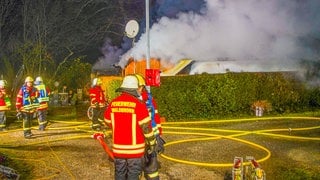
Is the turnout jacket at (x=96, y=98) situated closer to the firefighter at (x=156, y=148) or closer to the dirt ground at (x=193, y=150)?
the dirt ground at (x=193, y=150)

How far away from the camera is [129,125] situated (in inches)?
228

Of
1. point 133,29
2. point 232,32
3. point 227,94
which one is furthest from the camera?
point 232,32

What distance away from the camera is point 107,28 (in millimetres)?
29688

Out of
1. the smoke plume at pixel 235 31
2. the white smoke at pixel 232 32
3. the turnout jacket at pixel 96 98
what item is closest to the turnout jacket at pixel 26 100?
the turnout jacket at pixel 96 98

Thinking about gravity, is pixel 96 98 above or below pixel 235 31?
below

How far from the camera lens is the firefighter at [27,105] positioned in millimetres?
11906

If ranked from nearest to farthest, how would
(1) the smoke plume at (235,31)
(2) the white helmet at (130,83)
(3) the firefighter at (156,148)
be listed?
(2) the white helmet at (130,83)
(3) the firefighter at (156,148)
(1) the smoke plume at (235,31)

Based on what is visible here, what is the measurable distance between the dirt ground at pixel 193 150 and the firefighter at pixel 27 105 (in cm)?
41

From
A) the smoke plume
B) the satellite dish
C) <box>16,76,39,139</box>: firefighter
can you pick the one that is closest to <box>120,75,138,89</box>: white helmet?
the satellite dish

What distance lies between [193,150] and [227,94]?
539cm

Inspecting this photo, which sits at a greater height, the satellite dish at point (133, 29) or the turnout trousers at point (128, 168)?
the satellite dish at point (133, 29)

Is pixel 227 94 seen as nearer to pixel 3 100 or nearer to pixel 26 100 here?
pixel 26 100

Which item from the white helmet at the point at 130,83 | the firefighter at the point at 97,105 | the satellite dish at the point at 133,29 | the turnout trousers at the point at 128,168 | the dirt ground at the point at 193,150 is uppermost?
the satellite dish at the point at 133,29

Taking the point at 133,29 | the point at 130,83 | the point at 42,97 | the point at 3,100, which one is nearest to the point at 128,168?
the point at 130,83
